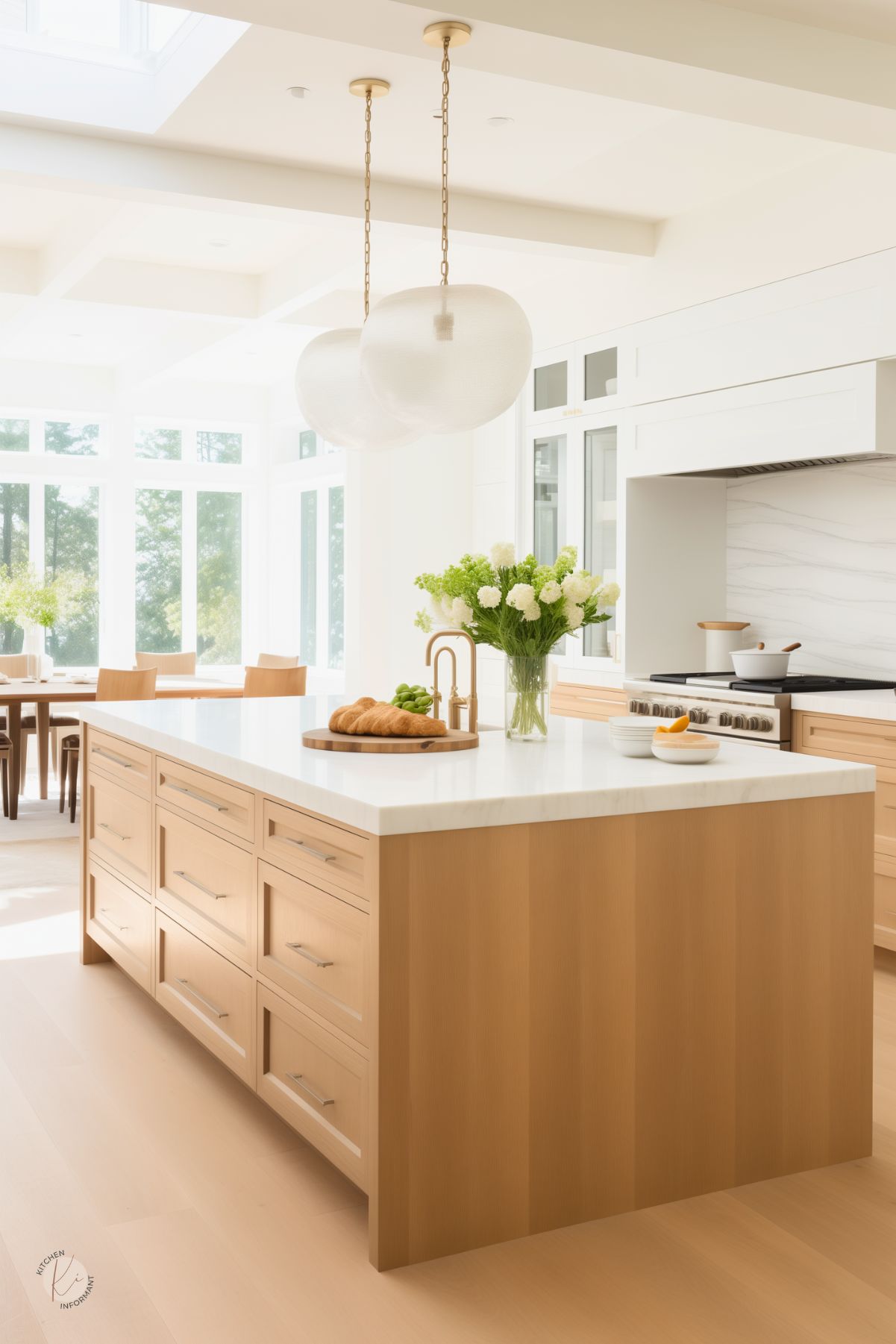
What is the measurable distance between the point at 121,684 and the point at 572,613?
3887mm

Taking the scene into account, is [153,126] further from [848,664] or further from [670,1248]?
[670,1248]

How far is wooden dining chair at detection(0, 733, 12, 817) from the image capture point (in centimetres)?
662

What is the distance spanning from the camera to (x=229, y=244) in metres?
6.00

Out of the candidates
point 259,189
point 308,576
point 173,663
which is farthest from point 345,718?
point 308,576

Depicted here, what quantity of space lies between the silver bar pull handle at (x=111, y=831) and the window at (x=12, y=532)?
234 inches

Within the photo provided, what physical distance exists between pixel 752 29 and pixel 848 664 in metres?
2.53

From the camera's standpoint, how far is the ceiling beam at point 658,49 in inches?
118

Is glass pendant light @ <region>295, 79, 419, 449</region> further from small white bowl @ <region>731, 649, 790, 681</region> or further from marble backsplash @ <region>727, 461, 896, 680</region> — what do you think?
marble backsplash @ <region>727, 461, 896, 680</region>

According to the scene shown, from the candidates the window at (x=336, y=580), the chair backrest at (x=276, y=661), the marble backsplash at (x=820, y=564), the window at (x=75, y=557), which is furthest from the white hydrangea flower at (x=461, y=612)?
the window at (x=75, y=557)

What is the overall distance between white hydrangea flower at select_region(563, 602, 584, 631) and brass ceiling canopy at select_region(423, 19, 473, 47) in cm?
146

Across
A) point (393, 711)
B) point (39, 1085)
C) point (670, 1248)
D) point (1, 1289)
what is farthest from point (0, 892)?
point (670, 1248)

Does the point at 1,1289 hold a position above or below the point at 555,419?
below

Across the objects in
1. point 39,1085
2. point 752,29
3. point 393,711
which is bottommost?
point 39,1085

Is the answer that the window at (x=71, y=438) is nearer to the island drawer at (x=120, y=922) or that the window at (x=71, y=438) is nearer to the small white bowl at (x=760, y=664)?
the island drawer at (x=120, y=922)
